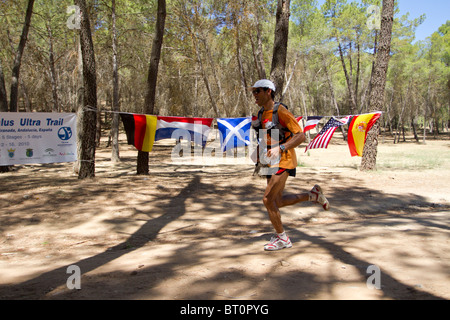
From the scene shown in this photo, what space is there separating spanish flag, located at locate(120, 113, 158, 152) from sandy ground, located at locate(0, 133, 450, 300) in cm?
107

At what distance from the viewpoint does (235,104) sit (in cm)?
3309

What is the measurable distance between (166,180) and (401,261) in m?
7.13

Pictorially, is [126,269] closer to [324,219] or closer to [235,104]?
[324,219]

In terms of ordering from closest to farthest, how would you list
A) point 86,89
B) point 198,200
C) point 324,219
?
point 324,219, point 198,200, point 86,89

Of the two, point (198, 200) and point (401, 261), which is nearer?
point (401, 261)

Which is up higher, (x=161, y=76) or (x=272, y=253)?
(x=161, y=76)

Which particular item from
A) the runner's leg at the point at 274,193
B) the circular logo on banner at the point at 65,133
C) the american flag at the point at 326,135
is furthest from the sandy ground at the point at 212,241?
the american flag at the point at 326,135

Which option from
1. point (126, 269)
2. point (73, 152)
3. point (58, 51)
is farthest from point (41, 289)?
point (58, 51)

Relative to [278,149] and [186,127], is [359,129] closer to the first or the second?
[186,127]

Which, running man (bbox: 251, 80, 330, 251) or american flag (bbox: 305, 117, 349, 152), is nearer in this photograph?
running man (bbox: 251, 80, 330, 251)

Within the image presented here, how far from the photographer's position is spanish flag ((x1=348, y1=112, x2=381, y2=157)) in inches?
436

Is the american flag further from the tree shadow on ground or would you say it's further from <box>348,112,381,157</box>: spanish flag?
the tree shadow on ground

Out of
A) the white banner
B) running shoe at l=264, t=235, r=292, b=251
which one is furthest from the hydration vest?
the white banner

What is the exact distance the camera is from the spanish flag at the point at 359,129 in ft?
36.4
